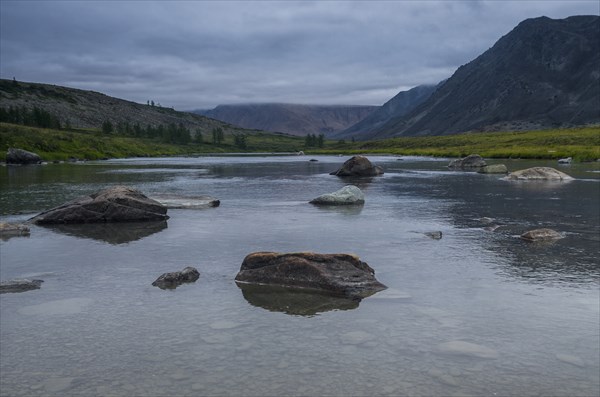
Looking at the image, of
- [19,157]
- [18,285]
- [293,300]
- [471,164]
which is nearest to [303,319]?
[293,300]

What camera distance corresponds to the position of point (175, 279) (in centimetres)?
1670

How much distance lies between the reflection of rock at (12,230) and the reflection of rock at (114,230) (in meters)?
1.66

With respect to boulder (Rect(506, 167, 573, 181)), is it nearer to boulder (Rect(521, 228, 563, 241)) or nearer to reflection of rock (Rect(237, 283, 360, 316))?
boulder (Rect(521, 228, 563, 241))

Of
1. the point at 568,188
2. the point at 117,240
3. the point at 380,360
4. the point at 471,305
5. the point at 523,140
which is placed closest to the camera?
the point at 380,360

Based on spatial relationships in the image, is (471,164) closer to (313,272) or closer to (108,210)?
(108,210)

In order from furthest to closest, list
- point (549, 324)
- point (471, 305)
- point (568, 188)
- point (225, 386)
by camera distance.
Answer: point (568, 188) < point (471, 305) < point (549, 324) < point (225, 386)

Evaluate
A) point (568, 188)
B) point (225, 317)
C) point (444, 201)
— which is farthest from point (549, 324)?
point (568, 188)

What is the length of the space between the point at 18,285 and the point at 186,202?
21.1 metres

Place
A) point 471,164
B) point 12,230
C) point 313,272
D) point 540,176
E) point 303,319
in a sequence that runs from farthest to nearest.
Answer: point 471,164 → point 540,176 → point 12,230 → point 313,272 → point 303,319

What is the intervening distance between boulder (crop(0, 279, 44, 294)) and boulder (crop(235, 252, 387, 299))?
611 cm

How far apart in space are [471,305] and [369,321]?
3098 millimetres

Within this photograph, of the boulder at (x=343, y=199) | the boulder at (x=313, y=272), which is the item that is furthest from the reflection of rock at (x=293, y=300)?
the boulder at (x=343, y=199)

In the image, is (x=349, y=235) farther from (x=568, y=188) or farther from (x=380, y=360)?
(x=568, y=188)

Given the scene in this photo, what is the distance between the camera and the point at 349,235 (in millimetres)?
25141
